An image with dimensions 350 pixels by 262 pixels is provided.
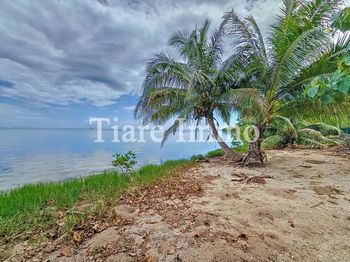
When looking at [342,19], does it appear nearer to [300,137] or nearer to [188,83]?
[188,83]

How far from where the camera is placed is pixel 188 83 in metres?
6.52

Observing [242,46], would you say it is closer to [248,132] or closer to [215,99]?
[215,99]

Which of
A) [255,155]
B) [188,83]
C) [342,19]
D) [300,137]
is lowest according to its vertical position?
[255,155]

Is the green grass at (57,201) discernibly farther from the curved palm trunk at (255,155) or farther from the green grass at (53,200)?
the curved palm trunk at (255,155)

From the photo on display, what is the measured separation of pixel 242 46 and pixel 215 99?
1920 mm

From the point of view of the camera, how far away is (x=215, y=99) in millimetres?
6863

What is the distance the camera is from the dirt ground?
1760 mm

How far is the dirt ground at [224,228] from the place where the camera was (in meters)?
1.76

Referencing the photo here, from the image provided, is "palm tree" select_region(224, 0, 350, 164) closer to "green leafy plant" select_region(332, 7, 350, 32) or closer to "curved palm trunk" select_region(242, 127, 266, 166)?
"curved palm trunk" select_region(242, 127, 266, 166)

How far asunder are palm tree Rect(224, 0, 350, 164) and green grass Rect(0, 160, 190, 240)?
3634 mm

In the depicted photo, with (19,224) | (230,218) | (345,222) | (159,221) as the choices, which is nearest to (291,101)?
(345,222)

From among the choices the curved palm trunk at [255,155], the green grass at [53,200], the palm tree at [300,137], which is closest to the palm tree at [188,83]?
the curved palm trunk at [255,155]

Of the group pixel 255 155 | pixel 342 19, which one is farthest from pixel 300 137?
pixel 342 19

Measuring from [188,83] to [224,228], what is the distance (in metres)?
5.19
